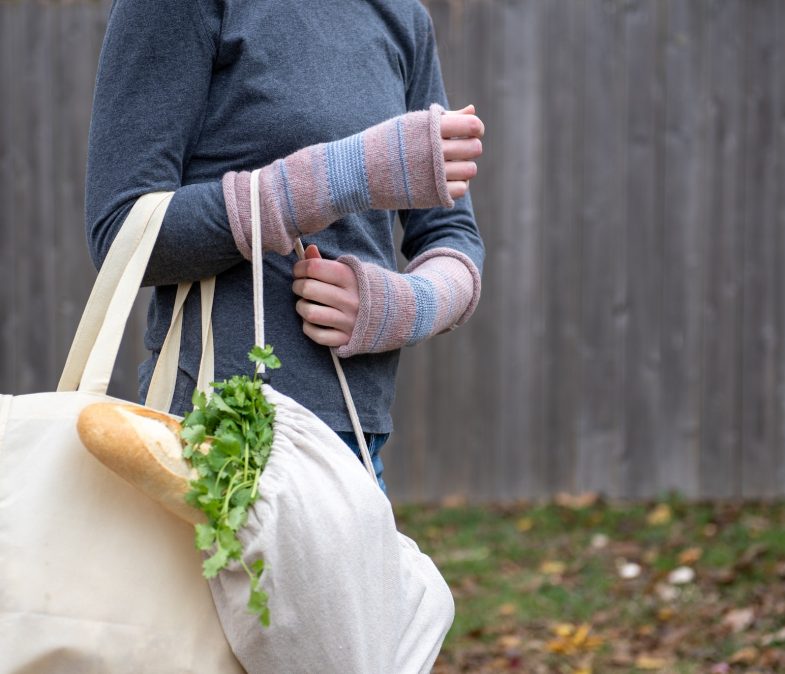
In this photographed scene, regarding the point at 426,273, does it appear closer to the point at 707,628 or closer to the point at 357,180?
the point at 357,180

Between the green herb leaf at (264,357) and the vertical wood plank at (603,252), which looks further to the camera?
the vertical wood plank at (603,252)

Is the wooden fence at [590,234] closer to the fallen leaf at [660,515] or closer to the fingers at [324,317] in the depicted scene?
the fallen leaf at [660,515]

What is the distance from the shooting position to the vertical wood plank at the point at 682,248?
4738 mm

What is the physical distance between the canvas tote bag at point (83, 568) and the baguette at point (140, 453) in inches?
2.2

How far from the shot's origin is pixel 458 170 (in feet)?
4.38

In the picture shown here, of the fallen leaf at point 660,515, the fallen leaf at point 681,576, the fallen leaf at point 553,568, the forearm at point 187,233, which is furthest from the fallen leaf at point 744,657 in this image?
the forearm at point 187,233

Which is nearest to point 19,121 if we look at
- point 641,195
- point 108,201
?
point 641,195

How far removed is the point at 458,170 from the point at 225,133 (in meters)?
0.31

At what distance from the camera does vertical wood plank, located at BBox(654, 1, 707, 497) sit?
474cm

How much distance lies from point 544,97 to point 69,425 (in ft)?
13.0

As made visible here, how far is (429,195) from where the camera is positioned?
4.28 ft

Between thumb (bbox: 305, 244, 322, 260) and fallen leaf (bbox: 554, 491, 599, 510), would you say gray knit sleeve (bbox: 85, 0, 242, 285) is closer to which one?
thumb (bbox: 305, 244, 322, 260)

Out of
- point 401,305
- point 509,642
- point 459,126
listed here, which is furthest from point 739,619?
point 459,126

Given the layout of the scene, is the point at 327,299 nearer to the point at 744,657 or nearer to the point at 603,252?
the point at 744,657
